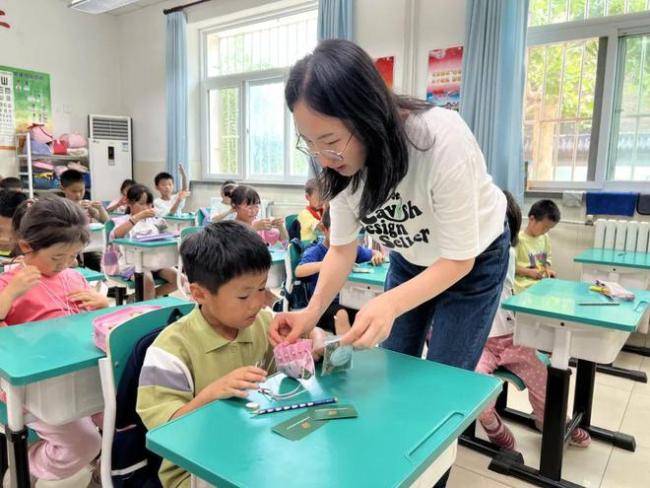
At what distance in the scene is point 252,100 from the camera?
6582mm

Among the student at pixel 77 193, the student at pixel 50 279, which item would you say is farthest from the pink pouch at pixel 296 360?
the student at pixel 77 193

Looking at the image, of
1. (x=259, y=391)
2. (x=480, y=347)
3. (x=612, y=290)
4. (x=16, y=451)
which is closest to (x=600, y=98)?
(x=612, y=290)

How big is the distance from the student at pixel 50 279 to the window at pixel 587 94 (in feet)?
12.3

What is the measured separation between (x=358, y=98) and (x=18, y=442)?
1272 millimetres

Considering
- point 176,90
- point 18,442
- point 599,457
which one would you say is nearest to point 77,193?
point 176,90

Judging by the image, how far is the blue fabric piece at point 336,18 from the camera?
5.12 m

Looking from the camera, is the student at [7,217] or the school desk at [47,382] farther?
the student at [7,217]

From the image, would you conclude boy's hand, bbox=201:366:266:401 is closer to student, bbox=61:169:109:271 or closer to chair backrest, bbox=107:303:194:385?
chair backrest, bbox=107:303:194:385

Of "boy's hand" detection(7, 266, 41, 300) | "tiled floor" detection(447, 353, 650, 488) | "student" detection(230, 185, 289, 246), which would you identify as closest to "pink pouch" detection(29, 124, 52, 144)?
"student" detection(230, 185, 289, 246)

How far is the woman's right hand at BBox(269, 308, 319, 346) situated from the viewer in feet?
3.71

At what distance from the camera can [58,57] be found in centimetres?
710

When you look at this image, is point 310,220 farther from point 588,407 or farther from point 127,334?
point 127,334

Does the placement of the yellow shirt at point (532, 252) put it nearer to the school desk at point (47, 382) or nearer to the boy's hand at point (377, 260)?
the boy's hand at point (377, 260)

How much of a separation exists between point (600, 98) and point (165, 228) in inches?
147
